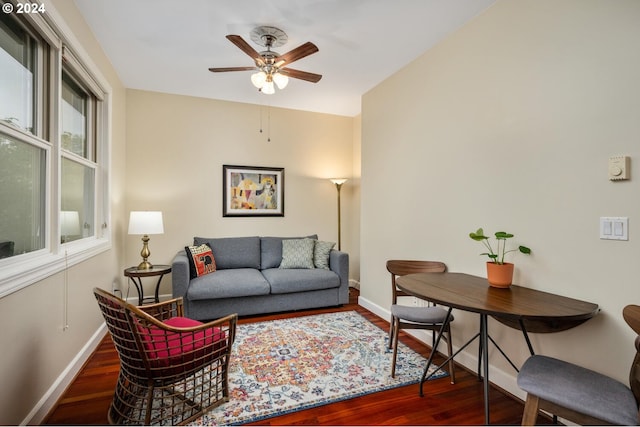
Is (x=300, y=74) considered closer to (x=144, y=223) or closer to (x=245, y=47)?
(x=245, y=47)

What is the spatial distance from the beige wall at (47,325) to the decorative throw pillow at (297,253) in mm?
1916

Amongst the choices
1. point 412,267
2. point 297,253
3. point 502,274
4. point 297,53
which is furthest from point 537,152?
point 297,253

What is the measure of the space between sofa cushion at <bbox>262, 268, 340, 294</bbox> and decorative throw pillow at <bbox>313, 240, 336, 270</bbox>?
11 cm

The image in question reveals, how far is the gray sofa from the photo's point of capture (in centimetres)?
322

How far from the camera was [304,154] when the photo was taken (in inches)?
181

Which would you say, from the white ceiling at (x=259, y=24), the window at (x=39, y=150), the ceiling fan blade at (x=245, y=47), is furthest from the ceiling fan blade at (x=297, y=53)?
the window at (x=39, y=150)

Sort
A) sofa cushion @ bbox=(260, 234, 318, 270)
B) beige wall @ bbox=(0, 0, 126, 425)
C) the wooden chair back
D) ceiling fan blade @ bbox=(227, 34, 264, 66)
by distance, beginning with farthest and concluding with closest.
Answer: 1. sofa cushion @ bbox=(260, 234, 318, 270)
2. the wooden chair back
3. ceiling fan blade @ bbox=(227, 34, 264, 66)
4. beige wall @ bbox=(0, 0, 126, 425)

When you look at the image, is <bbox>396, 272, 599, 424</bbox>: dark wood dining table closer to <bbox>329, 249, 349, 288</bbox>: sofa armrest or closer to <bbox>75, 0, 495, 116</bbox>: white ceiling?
<bbox>329, 249, 349, 288</bbox>: sofa armrest

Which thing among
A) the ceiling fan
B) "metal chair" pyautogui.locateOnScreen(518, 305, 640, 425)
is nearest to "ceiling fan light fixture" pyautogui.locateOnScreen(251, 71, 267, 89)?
the ceiling fan

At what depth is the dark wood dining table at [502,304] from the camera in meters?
1.48

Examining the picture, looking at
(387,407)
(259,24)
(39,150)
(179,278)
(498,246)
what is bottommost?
(387,407)

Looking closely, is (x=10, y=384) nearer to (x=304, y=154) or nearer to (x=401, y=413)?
(x=401, y=413)

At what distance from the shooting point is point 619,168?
152cm

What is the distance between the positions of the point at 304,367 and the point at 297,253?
5.84ft
